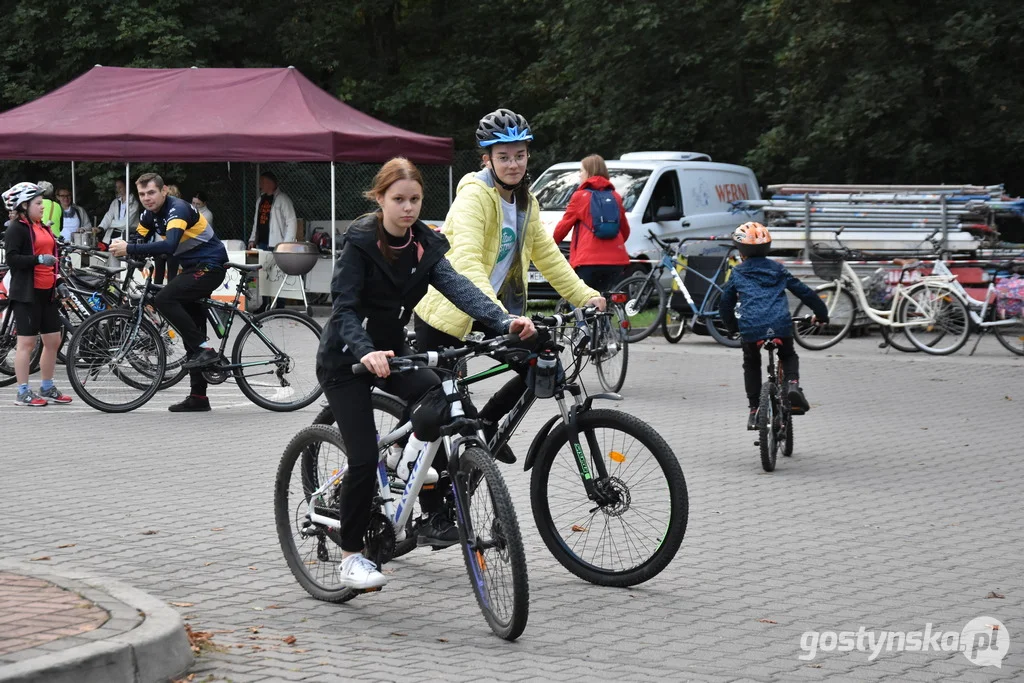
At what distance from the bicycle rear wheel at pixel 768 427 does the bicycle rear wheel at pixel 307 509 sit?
11.5 ft

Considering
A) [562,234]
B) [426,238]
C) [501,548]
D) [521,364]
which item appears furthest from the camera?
[562,234]

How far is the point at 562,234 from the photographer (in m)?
12.8

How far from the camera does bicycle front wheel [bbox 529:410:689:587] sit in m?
5.76

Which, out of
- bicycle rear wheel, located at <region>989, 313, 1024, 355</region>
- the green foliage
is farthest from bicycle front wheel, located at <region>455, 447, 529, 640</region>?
the green foliage

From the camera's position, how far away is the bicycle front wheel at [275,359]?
1129 cm

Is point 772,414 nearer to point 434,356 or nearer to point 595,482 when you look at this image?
point 595,482

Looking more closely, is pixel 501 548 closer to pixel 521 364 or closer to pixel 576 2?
pixel 521 364

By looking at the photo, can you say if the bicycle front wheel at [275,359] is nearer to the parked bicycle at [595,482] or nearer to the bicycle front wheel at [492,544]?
the parked bicycle at [595,482]

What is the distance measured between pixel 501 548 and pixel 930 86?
1862 centimetres

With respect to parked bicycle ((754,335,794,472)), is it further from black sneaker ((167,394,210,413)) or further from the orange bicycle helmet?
black sneaker ((167,394,210,413))

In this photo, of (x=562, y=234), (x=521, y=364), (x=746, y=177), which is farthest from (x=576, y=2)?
(x=521, y=364)

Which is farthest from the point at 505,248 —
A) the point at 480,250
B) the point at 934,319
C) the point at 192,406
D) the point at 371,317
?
the point at 934,319

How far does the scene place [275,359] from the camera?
37.3 feet

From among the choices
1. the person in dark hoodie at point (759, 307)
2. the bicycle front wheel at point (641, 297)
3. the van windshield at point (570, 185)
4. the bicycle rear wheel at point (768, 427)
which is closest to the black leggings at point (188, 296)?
the person in dark hoodie at point (759, 307)
